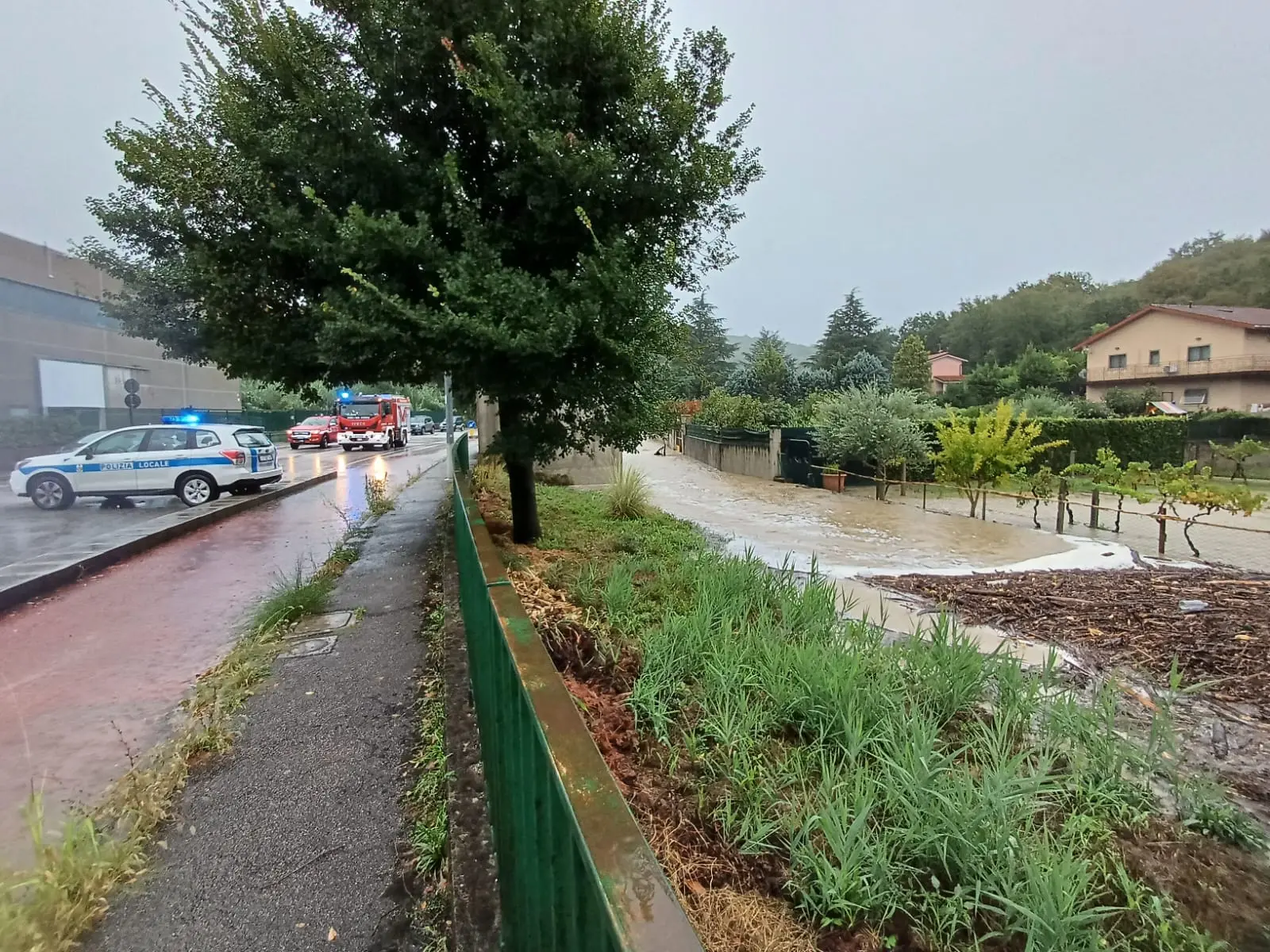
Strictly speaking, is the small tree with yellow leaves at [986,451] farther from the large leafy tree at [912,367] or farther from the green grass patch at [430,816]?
the large leafy tree at [912,367]

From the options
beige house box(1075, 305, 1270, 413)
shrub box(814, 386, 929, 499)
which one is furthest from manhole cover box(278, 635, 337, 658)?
beige house box(1075, 305, 1270, 413)

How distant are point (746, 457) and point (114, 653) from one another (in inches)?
680

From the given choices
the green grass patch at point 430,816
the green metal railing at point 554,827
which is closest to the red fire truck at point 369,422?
the green grass patch at point 430,816

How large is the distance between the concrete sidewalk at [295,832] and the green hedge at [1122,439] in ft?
71.9

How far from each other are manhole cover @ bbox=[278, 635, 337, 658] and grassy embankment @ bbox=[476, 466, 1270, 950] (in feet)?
7.01

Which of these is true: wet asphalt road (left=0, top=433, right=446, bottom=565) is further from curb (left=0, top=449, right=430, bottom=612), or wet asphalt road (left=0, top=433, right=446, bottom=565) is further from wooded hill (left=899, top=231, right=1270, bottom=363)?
wooded hill (left=899, top=231, right=1270, bottom=363)

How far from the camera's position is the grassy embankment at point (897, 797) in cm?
181

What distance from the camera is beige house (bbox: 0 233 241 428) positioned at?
9938mm

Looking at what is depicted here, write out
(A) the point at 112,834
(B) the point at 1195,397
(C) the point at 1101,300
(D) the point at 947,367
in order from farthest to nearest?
1. (D) the point at 947,367
2. (C) the point at 1101,300
3. (B) the point at 1195,397
4. (A) the point at 112,834

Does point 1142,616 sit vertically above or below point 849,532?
above

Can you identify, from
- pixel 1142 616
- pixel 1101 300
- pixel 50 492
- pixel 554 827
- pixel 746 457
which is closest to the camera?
pixel 554 827

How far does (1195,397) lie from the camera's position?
141 feet

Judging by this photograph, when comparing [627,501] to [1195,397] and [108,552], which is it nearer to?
[108,552]

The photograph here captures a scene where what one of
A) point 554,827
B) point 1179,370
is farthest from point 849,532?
point 1179,370
